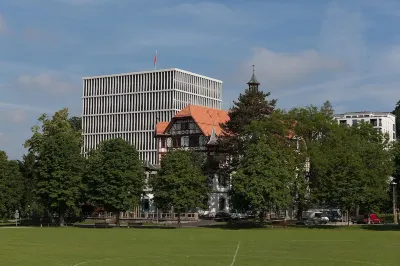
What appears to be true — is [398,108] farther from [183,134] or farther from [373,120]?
[183,134]

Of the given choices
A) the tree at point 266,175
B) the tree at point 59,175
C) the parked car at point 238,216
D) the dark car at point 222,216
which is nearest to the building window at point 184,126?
the dark car at point 222,216

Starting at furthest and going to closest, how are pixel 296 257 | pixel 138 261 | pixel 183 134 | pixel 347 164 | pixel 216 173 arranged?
pixel 183 134 → pixel 216 173 → pixel 347 164 → pixel 296 257 → pixel 138 261

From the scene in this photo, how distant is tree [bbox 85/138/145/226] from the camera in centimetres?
9438

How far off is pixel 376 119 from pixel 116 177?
111 meters

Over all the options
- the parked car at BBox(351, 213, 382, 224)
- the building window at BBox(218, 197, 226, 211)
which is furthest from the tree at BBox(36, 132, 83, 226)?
the parked car at BBox(351, 213, 382, 224)

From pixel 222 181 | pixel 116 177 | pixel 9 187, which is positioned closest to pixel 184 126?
pixel 222 181

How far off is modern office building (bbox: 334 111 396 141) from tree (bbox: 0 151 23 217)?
103 meters

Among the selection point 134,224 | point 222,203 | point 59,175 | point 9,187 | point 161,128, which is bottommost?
point 134,224

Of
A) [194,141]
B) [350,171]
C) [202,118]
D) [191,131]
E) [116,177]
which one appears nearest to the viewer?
[350,171]

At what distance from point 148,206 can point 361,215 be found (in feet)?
130

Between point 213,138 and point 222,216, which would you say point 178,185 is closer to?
point 222,216

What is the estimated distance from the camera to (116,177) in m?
95.1

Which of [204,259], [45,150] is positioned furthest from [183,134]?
[204,259]

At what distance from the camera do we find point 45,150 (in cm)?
10125
